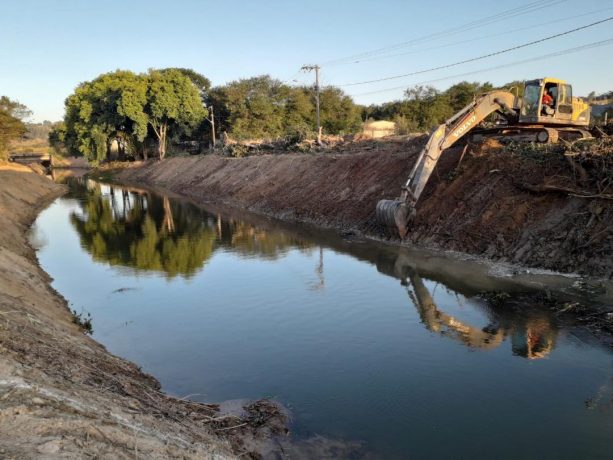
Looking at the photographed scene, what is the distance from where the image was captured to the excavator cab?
19750 mm

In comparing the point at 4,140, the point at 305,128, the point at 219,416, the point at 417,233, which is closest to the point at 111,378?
the point at 219,416

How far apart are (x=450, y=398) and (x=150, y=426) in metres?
5.07

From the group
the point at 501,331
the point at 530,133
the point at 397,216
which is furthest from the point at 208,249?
the point at 530,133

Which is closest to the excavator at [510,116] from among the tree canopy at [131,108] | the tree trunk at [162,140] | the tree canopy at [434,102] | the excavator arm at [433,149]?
the excavator arm at [433,149]

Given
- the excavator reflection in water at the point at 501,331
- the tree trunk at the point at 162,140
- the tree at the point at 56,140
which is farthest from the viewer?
the tree at the point at 56,140

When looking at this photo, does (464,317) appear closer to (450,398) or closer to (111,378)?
(450,398)

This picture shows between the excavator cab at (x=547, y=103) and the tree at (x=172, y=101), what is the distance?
155ft

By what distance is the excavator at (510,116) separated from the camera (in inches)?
775

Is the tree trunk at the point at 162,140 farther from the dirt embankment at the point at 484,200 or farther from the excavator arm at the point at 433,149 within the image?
the excavator arm at the point at 433,149

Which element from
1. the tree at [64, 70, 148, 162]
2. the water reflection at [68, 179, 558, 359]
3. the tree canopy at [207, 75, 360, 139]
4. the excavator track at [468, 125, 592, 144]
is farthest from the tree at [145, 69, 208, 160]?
the excavator track at [468, 125, 592, 144]

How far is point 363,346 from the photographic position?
10.8 m

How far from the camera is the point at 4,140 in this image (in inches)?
2140

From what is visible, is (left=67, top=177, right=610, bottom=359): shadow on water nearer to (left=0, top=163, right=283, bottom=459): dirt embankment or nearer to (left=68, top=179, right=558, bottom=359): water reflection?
(left=68, top=179, right=558, bottom=359): water reflection

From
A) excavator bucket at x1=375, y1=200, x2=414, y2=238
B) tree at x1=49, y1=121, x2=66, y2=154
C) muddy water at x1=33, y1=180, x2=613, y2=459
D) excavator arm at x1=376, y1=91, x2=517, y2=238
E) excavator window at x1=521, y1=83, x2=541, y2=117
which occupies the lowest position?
muddy water at x1=33, y1=180, x2=613, y2=459
